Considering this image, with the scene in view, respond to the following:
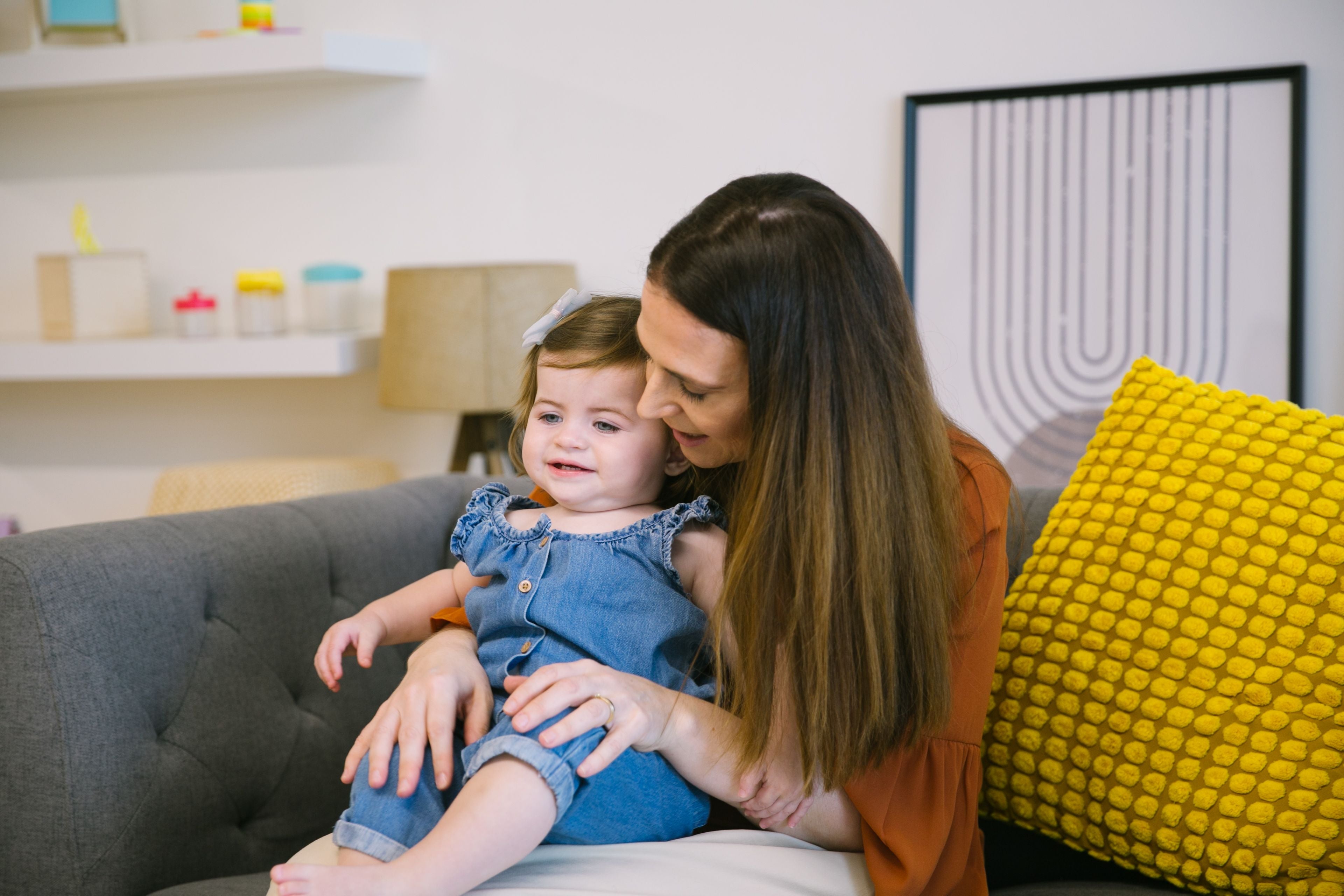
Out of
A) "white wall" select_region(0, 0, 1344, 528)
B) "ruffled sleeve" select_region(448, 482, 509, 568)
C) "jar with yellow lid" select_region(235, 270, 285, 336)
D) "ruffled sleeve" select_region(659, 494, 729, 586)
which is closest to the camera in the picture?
"ruffled sleeve" select_region(659, 494, 729, 586)

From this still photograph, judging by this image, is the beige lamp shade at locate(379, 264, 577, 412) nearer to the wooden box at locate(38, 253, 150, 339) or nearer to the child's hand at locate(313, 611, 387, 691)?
the wooden box at locate(38, 253, 150, 339)

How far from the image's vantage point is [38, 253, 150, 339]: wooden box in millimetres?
2859

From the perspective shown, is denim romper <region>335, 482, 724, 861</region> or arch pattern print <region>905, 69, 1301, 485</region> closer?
denim romper <region>335, 482, 724, 861</region>

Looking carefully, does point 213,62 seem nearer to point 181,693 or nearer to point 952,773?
point 181,693

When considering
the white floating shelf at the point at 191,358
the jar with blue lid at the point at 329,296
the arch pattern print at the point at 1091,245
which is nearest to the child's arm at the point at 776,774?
the arch pattern print at the point at 1091,245

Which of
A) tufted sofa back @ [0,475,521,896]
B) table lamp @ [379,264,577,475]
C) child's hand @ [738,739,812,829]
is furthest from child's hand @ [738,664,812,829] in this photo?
Result: table lamp @ [379,264,577,475]

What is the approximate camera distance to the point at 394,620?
1221 mm

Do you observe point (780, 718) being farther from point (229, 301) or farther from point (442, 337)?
point (229, 301)

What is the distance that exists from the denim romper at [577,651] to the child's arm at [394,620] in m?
0.09

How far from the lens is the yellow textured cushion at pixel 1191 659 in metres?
1.04

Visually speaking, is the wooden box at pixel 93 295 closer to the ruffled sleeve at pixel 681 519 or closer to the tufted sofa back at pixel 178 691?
the tufted sofa back at pixel 178 691

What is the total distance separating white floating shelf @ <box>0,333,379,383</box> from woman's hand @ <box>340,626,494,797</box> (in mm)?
1787

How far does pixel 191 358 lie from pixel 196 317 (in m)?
0.12

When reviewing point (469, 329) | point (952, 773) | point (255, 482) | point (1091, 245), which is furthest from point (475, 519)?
point (1091, 245)
